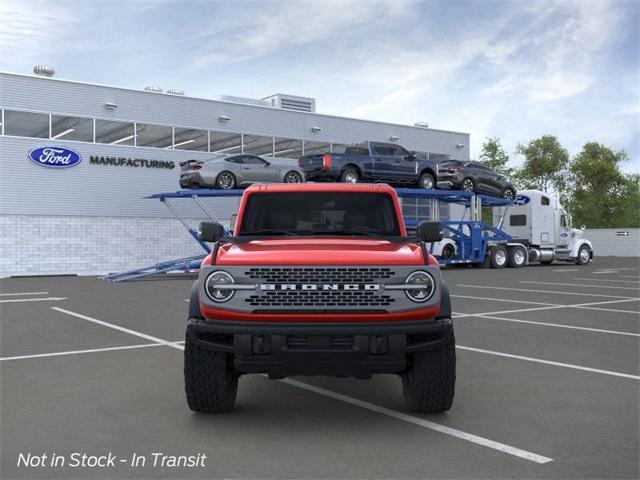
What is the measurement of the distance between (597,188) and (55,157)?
62555 millimetres

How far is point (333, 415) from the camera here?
529 cm

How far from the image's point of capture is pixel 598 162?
72.1 m

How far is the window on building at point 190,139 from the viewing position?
99.7 ft

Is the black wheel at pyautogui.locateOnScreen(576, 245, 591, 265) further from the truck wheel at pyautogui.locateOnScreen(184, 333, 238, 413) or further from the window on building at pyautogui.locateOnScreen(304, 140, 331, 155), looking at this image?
the truck wheel at pyautogui.locateOnScreen(184, 333, 238, 413)

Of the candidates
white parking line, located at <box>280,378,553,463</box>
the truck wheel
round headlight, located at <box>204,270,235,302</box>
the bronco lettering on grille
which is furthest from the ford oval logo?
the bronco lettering on grille

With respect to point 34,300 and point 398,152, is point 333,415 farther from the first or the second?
point 398,152

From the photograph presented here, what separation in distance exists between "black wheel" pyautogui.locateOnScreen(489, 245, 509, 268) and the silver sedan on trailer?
401 inches

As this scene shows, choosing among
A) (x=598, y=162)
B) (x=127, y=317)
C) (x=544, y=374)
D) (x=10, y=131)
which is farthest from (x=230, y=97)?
(x=598, y=162)

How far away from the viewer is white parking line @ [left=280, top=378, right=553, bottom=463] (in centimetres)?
434

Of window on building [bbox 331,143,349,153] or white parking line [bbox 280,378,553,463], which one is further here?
window on building [bbox 331,143,349,153]

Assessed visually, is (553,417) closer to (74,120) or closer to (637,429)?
(637,429)

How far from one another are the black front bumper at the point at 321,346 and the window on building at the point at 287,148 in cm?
2899

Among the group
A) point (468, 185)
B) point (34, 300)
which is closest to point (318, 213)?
point (34, 300)

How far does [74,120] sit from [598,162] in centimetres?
5983
